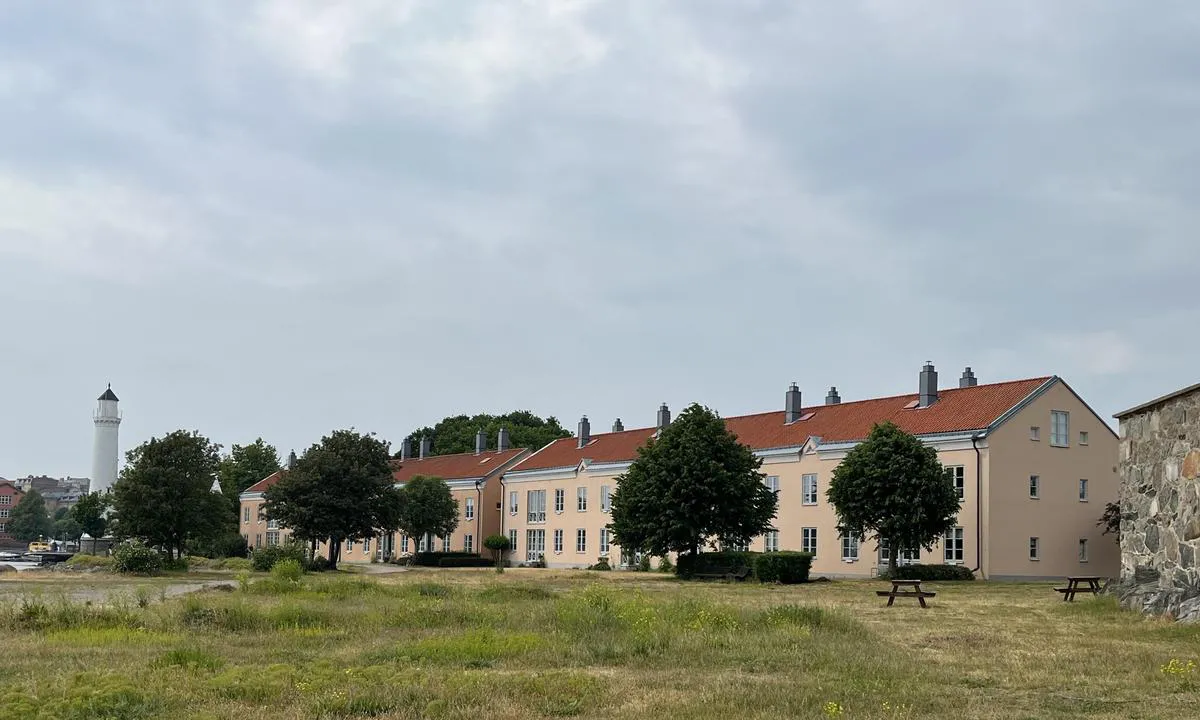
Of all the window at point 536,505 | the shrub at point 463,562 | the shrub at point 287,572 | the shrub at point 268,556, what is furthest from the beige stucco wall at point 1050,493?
the window at point 536,505

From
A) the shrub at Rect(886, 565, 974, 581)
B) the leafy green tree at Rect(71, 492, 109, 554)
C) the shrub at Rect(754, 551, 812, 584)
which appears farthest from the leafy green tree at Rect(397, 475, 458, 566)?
the leafy green tree at Rect(71, 492, 109, 554)

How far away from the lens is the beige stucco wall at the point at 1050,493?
50812 millimetres

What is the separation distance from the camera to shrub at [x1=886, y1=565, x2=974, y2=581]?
46.8 metres

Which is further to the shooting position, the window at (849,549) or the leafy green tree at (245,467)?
the leafy green tree at (245,467)

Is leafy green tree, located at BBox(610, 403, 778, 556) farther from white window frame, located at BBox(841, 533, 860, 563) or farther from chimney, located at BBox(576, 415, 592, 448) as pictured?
chimney, located at BBox(576, 415, 592, 448)

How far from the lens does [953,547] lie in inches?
2023

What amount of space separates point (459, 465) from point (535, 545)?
14376 millimetres

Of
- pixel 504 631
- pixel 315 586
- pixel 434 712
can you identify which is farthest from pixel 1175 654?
pixel 315 586

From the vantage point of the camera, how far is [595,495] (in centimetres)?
7425

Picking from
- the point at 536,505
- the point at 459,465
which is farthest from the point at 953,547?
the point at 459,465

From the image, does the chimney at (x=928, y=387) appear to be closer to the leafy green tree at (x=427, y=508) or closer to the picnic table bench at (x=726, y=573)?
the picnic table bench at (x=726, y=573)

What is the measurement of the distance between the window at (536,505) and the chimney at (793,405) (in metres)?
21.3

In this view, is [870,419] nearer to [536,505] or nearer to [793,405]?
[793,405]

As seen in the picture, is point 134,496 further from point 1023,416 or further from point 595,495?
point 1023,416
